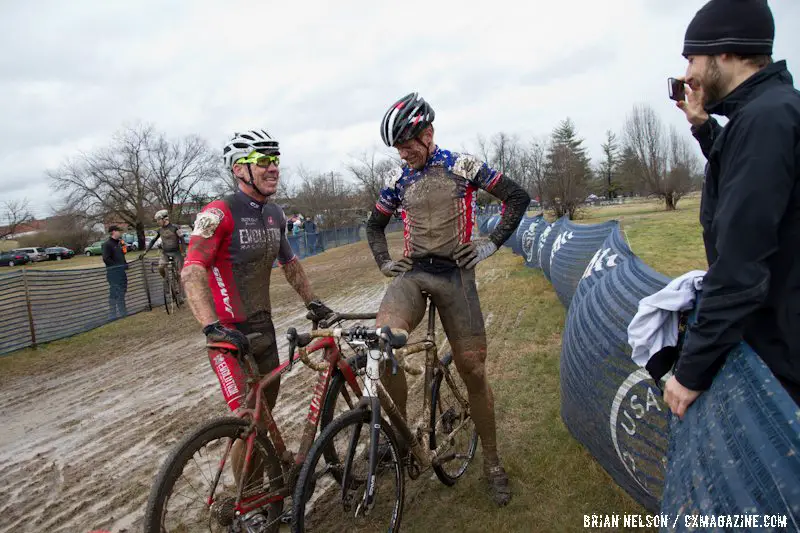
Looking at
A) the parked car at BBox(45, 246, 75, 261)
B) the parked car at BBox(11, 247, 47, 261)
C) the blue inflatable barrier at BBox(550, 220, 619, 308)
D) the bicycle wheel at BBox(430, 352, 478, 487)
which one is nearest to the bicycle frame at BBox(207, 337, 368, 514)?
the bicycle wheel at BBox(430, 352, 478, 487)

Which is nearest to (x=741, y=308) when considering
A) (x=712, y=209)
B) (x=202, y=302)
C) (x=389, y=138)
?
(x=712, y=209)

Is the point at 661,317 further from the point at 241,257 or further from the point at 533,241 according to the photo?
the point at 533,241

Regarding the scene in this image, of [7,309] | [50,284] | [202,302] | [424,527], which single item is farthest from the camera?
[50,284]

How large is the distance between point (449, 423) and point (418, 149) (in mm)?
2128

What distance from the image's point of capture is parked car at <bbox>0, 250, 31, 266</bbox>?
52.1 meters

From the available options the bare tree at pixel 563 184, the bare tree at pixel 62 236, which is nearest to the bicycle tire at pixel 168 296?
the bare tree at pixel 563 184

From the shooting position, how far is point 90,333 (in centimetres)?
1112

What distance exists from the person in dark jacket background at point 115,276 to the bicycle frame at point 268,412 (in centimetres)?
1120

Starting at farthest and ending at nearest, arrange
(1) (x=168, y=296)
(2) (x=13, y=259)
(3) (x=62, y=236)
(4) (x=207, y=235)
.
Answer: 1. (3) (x=62, y=236)
2. (2) (x=13, y=259)
3. (1) (x=168, y=296)
4. (4) (x=207, y=235)

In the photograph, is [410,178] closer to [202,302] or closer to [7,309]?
[202,302]

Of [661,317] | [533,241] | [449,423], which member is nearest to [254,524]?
[449,423]

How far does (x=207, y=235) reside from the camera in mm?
3182

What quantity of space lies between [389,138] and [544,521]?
9.16 ft

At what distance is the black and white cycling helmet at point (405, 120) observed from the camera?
11.4ft
